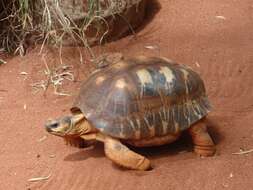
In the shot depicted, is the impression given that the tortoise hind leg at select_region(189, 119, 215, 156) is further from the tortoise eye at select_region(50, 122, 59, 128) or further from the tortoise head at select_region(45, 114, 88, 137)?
the tortoise eye at select_region(50, 122, 59, 128)

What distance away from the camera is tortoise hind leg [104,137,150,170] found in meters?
3.33

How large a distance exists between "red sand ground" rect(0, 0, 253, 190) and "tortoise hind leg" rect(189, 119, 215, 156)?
6 centimetres

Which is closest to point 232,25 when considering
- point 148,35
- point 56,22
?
point 148,35

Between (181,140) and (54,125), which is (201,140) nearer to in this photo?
(181,140)

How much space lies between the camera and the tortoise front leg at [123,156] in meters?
3.33

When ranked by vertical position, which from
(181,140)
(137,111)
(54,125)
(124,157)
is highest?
(137,111)

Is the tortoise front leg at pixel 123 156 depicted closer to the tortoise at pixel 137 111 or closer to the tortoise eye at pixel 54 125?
the tortoise at pixel 137 111

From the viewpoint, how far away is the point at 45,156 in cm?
364

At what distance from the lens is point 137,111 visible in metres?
3.38

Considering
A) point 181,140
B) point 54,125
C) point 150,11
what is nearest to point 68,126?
point 54,125

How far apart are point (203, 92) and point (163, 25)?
176 centimetres

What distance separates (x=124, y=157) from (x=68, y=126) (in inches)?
15.9

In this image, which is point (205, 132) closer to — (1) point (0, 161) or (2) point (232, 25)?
(1) point (0, 161)

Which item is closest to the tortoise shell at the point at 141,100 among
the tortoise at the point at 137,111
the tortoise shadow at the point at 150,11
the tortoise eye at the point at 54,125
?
the tortoise at the point at 137,111
